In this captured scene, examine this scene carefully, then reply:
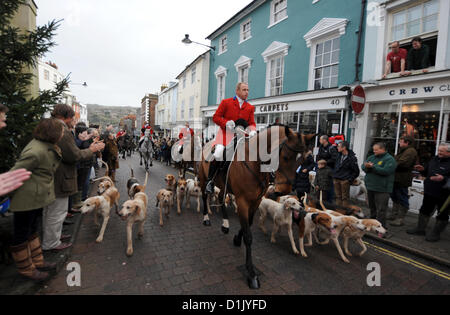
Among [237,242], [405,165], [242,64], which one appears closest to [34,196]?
[237,242]

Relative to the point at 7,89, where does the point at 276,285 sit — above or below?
below

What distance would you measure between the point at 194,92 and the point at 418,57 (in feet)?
61.2

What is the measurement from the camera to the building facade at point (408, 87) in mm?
6555

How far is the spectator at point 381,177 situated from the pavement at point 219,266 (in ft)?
2.49

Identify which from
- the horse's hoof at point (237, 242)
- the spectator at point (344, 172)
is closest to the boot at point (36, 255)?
the horse's hoof at point (237, 242)

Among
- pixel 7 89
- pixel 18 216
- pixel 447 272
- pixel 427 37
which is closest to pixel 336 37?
pixel 427 37

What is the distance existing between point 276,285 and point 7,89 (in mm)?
5187

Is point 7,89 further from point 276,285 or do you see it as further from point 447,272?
point 447,272

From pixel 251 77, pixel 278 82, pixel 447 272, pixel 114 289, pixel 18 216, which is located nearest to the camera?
pixel 18 216

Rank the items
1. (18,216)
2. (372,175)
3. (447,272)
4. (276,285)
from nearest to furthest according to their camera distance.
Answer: (18,216) < (276,285) < (447,272) < (372,175)

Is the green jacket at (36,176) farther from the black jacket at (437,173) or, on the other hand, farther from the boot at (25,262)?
the black jacket at (437,173)

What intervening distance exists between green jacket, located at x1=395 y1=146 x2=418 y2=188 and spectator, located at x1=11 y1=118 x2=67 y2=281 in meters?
7.89

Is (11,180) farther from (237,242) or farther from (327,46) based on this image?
(327,46)
